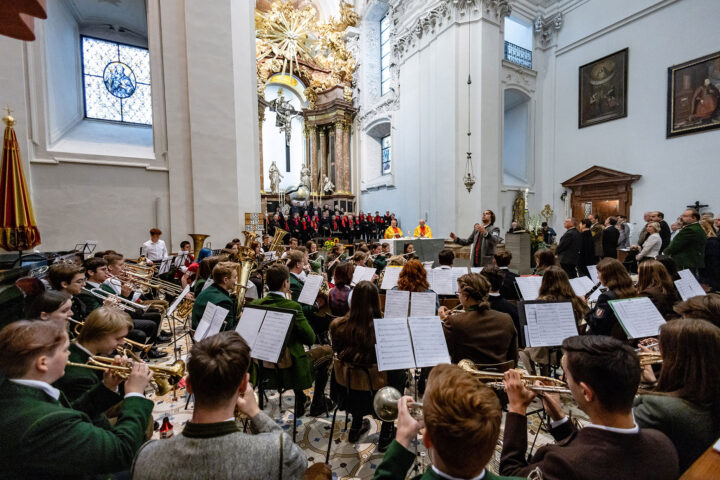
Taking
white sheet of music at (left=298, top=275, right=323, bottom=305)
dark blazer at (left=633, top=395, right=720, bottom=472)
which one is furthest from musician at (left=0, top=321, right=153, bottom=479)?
white sheet of music at (left=298, top=275, right=323, bottom=305)

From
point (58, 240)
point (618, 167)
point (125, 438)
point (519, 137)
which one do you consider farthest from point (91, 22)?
point (618, 167)

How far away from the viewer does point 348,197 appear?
731 inches

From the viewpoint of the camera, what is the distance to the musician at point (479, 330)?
101 inches

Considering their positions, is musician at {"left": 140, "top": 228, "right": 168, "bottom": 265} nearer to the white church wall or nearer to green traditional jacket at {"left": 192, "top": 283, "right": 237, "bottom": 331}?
green traditional jacket at {"left": 192, "top": 283, "right": 237, "bottom": 331}

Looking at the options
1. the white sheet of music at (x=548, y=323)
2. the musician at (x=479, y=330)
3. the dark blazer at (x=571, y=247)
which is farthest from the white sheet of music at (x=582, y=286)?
the dark blazer at (x=571, y=247)

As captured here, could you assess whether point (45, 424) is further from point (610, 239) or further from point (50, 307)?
point (610, 239)

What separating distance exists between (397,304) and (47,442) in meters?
2.74

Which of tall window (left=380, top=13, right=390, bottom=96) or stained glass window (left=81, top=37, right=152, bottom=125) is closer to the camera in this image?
stained glass window (left=81, top=37, right=152, bottom=125)

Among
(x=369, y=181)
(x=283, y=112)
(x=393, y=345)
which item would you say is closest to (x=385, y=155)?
(x=369, y=181)

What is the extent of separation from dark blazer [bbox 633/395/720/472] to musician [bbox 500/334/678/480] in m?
0.32

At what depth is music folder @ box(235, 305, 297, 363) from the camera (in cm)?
241

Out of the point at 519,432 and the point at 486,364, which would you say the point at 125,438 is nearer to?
the point at 519,432

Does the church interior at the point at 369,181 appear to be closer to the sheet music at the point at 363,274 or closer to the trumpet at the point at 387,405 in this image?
the sheet music at the point at 363,274

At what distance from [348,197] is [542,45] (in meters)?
11.6
